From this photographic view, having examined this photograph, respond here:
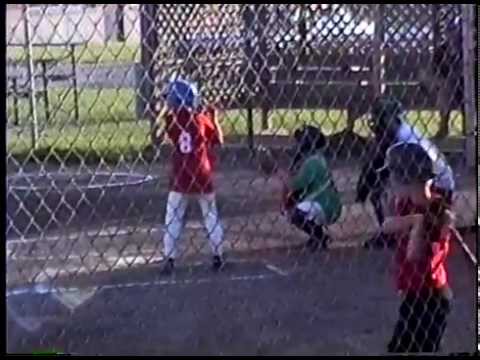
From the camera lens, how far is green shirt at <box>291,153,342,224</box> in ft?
24.8

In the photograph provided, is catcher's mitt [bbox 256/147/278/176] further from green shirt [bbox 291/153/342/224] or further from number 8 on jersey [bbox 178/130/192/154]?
number 8 on jersey [bbox 178/130/192/154]

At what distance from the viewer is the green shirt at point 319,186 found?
755 cm

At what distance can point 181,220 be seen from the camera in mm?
7434

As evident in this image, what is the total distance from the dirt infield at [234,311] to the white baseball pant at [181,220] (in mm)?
150

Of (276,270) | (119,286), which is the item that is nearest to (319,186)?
(276,270)

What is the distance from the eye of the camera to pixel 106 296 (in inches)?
255

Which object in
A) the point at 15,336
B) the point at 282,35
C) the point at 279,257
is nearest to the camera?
the point at 15,336

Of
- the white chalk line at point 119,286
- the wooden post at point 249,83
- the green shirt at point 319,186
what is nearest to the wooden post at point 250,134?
the wooden post at point 249,83

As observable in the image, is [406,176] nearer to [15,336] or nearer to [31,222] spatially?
[15,336]

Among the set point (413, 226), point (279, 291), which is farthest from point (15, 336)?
point (413, 226)

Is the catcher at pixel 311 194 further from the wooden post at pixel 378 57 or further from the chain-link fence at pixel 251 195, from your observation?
the wooden post at pixel 378 57

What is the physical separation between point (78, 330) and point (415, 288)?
2.03 m

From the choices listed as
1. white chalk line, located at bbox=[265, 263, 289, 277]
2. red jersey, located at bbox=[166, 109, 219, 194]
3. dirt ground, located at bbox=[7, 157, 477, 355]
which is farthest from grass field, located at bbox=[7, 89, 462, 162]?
white chalk line, located at bbox=[265, 263, 289, 277]

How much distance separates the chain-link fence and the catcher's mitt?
0.08ft
